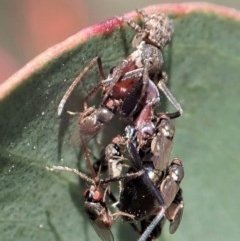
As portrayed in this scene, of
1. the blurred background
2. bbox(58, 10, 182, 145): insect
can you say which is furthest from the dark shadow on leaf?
the blurred background

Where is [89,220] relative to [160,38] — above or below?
below

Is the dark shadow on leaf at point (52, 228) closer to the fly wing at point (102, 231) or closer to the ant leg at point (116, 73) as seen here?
the fly wing at point (102, 231)

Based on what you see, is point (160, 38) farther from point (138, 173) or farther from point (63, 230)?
point (63, 230)

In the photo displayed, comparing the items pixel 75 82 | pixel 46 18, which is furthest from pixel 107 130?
pixel 46 18

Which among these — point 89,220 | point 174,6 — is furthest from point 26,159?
point 174,6

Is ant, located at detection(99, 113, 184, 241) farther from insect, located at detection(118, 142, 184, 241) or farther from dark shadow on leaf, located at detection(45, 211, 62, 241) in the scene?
dark shadow on leaf, located at detection(45, 211, 62, 241)
